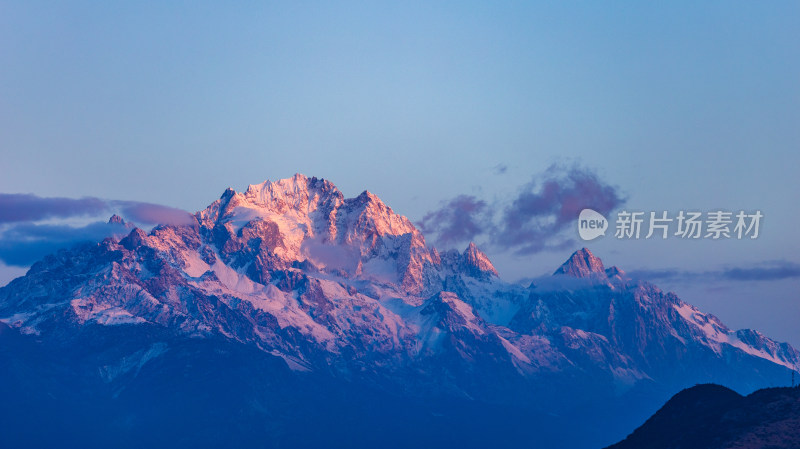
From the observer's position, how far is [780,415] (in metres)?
197

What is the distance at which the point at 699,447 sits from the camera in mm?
198375

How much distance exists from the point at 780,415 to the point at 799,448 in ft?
40.0

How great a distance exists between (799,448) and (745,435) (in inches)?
401

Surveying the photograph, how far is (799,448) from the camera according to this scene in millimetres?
185125

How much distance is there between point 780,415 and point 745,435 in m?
7.82

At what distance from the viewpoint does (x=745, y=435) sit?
7618 inches

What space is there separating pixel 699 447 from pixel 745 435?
27.1 feet

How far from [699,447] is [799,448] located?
17.9m

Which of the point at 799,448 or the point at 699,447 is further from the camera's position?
the point at 699,447
